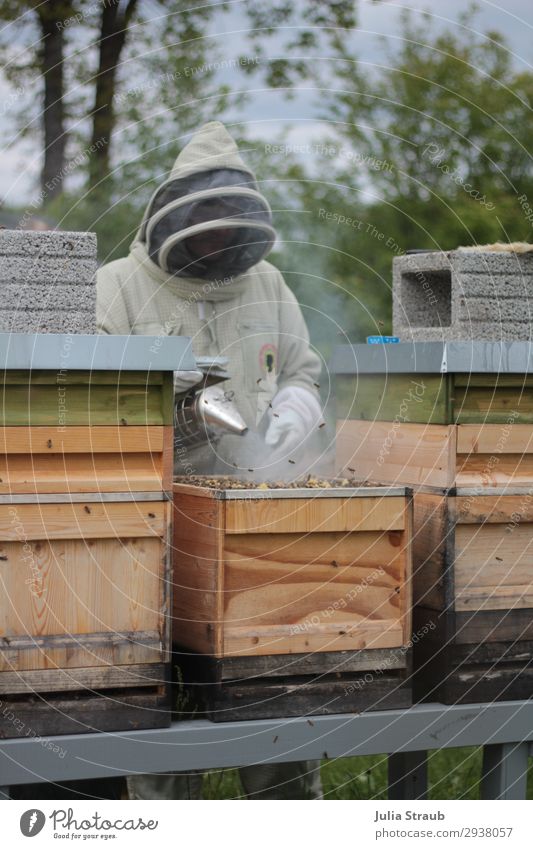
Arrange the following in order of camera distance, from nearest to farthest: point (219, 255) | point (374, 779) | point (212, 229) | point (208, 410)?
point (208, 410), point (212, 229), point (219, 255), point (374, 779)

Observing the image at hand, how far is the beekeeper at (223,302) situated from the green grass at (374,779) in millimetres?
470

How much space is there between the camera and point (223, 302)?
4062 mm

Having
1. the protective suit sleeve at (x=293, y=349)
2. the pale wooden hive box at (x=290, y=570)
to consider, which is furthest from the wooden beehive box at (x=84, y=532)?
the protective suit sleeve at (x=293, y=349)

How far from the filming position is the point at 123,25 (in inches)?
261

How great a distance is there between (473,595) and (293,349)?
5.54 ft

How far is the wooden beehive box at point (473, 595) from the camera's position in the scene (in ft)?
9.40

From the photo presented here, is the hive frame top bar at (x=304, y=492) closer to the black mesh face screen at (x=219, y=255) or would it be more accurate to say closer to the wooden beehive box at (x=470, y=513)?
the wooden beehive box at (x=470, y=513)

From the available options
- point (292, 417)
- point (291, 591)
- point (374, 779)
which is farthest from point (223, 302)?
point (374, 779)

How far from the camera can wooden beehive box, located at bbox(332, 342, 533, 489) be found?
2869 millimetres

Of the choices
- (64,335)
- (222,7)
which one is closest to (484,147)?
(222,7)

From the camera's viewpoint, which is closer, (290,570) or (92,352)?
(92,352)

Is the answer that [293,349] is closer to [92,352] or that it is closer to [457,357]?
[457,357]

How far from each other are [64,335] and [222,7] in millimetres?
4632

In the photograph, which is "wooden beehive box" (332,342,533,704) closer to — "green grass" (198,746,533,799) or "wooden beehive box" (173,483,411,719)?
"wooden beehive box" (173,483,411,719)
